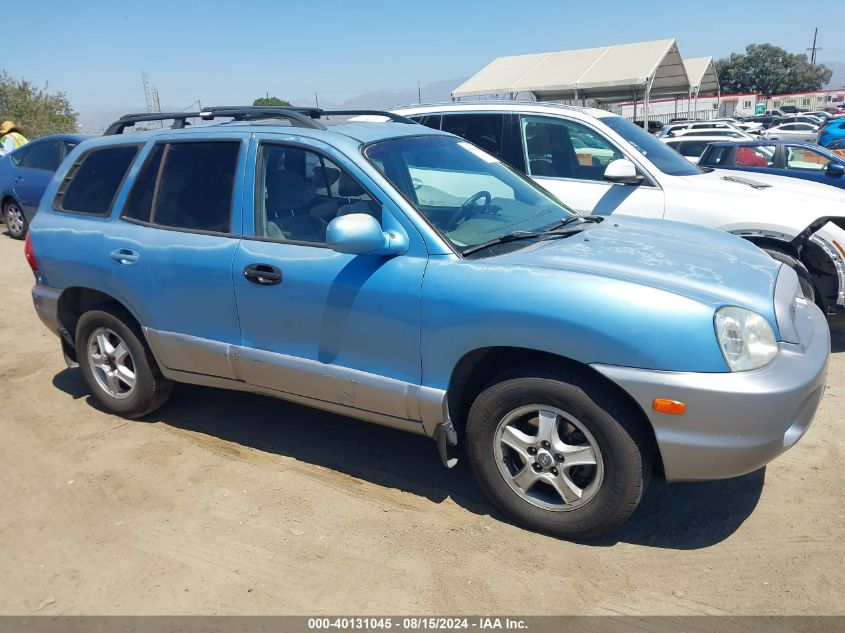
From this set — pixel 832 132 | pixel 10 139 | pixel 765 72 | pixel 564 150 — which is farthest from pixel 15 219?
pixel 765 72

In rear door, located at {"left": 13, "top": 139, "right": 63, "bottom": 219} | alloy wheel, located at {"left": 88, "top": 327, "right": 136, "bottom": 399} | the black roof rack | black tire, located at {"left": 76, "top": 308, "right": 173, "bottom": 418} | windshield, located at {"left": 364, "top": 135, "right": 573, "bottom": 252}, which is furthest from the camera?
rear door, located at {"left": 13, "top": 139, "right": 63, "bottom": 219}

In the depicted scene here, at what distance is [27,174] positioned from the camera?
11320mm

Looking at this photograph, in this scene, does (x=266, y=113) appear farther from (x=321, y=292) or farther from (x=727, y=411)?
(x=727, y=411)

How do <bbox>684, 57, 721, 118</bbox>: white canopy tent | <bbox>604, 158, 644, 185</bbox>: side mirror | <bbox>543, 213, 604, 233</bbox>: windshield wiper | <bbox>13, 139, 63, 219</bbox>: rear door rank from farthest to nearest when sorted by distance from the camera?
<bbox>684, 57, 721, 118</bbox>: white canopy tent < <bbox>13, 139, 63, 219</bbox>: rear door < <bbox>604, 158, 644, 185</bbox>: side mirror < <bbox>543, 213, 604, 233</bbox>: windshield wiper

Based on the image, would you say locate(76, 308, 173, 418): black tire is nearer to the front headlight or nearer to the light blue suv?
the light blue suv

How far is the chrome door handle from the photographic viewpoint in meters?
4.33

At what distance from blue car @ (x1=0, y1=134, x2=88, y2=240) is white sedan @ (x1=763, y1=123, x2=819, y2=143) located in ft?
85.8

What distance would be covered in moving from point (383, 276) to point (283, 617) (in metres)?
1.54

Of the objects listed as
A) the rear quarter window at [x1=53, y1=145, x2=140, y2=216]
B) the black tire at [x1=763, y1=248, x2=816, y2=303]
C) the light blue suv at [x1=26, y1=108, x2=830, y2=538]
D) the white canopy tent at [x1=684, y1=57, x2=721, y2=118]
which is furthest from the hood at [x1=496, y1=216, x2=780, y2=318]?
the white canopy tent at [x1=684, y1=57, x2=721, y2=118]

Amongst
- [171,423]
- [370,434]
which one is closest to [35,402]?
[171,423]

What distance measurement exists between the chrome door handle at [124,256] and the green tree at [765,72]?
261 ft

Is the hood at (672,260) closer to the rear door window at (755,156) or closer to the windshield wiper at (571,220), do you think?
the windshield wiper at (571,220)

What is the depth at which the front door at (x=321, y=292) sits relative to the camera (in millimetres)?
3451

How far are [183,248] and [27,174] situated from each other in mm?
8843
